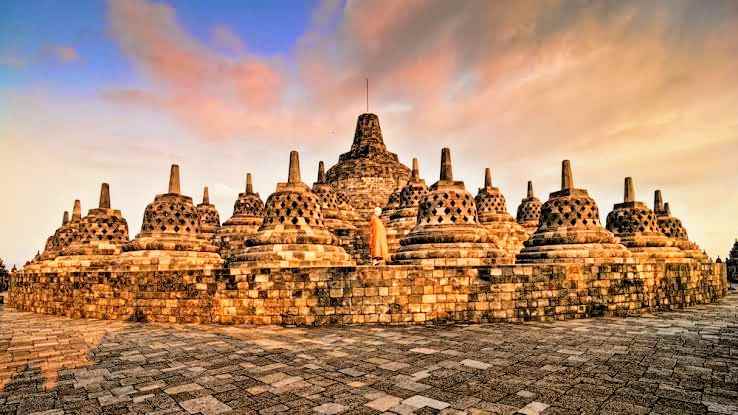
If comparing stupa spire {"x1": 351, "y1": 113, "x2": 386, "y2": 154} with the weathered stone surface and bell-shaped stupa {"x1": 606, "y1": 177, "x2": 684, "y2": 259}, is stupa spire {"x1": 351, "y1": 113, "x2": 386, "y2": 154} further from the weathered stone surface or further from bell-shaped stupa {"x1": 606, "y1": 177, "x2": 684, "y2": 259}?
the weathered stone surface

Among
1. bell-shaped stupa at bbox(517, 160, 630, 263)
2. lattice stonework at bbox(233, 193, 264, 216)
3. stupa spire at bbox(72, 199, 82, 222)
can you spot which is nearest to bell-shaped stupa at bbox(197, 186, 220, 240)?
lattice stonework at bbox(233, 193, 264, 216)

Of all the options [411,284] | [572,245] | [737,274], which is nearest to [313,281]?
[411,284]

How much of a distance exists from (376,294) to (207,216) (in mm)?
18910

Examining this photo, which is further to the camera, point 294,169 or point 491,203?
point 491,203

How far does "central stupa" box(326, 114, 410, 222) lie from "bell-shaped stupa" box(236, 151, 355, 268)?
1613 cm

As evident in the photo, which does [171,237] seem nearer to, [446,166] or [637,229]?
[446,166]

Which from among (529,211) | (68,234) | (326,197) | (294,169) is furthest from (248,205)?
(529,211)

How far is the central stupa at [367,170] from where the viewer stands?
3152 cm

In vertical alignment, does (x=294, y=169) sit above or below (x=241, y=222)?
above

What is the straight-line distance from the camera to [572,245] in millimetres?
12156

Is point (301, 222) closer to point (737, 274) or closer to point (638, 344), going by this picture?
point (638, 344)

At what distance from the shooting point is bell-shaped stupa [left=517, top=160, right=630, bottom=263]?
11.8 metres

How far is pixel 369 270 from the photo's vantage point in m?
8.94

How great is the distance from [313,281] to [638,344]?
6201 mm
